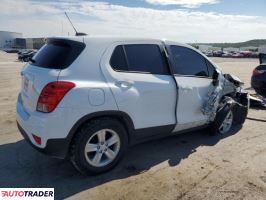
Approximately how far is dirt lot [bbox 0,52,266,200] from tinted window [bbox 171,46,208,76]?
4.21ft

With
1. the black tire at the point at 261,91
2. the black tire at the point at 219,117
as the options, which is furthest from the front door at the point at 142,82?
the black tire at the point at 261,91

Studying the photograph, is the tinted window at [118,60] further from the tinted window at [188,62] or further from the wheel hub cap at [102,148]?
the tinted window at [188,62]

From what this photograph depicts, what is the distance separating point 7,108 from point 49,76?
471 cm

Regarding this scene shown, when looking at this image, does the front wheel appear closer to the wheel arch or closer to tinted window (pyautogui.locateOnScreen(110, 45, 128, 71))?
the wheel arch

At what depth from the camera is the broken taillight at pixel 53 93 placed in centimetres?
361

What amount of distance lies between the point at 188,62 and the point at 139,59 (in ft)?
3.70

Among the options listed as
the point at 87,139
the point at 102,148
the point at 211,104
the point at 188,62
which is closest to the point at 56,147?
the point at 87,139

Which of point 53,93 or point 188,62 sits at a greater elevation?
point 188,62

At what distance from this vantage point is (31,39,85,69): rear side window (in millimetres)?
3852

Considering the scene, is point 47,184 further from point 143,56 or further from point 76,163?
point 143,56

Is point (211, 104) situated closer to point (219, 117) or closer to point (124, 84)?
point (219, 117)

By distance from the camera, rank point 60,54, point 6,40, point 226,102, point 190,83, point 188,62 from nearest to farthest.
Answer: point 60,54 → point 190,83 → point 188,62 → point 226,102 → point 6,40

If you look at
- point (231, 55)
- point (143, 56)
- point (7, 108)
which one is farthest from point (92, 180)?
point (231, 55)

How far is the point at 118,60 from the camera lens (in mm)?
4164
